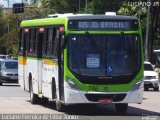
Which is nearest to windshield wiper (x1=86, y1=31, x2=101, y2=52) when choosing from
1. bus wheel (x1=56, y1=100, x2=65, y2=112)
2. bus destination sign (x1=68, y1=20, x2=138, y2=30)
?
bus destination sign (x1=68, y1=20, x2=138, y2=30)

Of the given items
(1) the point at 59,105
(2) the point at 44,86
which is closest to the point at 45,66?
(2) the point at 44,86

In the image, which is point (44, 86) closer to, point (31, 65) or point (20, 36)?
point (31, 65)

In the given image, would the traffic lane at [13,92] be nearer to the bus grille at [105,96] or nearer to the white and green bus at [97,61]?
the white and green bus at [97,61]

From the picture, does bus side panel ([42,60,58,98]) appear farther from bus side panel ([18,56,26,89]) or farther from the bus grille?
bus side panel ([18,56,26,89])

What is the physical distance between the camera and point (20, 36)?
2661cm

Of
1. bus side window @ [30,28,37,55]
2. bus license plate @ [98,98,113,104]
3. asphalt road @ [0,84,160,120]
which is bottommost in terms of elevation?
asphalt road @ [0,84,160,120]

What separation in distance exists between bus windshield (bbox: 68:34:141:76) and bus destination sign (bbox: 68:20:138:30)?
270 mm

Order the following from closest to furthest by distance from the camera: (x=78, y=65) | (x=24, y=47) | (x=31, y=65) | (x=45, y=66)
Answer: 1. (x=78, y=65)
2. (x=45, y=66)
3. (x=31, y=65)
4. (x=24, y=47)

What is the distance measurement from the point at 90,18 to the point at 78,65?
1.58m

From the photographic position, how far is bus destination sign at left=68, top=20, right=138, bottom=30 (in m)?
19.0

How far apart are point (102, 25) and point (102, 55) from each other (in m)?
1.00

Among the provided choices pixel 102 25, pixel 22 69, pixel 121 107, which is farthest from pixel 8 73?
pixel 102 25

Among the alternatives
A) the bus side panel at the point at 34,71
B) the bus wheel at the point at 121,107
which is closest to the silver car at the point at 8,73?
the bus side panel at the point at 34,71

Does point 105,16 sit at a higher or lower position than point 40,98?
higher
